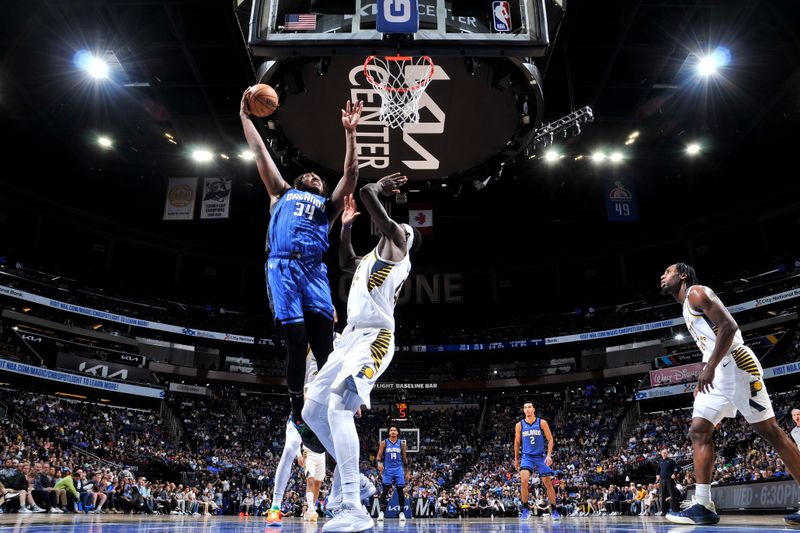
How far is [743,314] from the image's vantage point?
28438mm

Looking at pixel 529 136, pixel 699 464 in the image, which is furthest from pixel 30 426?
pixel 699 464

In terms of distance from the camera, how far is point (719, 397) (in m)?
5.03

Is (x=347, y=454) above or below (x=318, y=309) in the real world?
below

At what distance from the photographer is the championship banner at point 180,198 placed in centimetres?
2155

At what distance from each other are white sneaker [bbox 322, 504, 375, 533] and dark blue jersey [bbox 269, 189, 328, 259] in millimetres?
1694

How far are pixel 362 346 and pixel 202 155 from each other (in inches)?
808

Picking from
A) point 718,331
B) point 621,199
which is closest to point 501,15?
point 718,331

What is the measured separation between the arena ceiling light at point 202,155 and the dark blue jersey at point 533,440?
16.9m

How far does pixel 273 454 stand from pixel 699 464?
2717 cm

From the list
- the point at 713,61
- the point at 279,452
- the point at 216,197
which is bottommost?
the point at 279,452

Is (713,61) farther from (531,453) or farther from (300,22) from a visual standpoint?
(300,22)

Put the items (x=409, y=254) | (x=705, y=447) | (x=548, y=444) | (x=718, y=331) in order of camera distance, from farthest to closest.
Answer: (x=548, y=444)
(x=705, y=447)
(x=718, y=331)
(x=409, y=254)

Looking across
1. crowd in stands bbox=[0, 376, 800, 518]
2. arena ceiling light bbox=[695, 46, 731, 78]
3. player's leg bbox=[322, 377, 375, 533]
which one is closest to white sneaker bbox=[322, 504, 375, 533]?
player's leg bbox=[322, 377, 375, 533]

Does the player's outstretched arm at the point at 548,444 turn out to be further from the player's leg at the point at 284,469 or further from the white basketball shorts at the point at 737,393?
the player's leg at the point at 284,469
